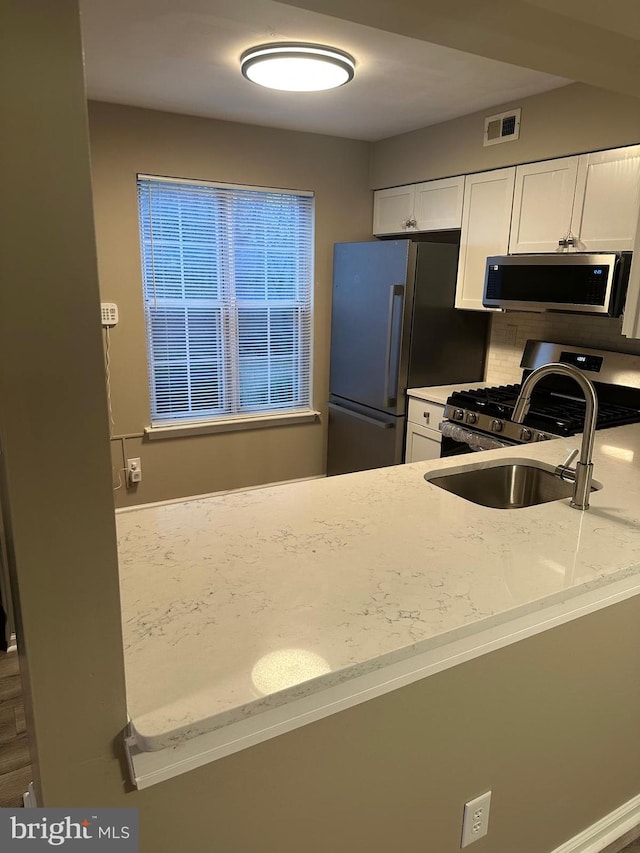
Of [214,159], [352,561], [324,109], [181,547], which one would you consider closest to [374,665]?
[352,561]

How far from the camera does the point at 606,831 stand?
162 cm

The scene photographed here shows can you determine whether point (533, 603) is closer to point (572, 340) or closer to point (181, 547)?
point (181, 547)

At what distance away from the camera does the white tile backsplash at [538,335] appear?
2.97 m

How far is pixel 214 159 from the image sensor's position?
136 inches

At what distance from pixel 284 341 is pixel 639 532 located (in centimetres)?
287

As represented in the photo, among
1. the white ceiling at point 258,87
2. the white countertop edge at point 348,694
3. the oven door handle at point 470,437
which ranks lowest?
the oven door handle at point 470,437

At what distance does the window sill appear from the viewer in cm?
365

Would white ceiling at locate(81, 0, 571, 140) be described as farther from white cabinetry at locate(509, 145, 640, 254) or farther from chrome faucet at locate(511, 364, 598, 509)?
chrome faucet at locate(511, 364, 598, 509)

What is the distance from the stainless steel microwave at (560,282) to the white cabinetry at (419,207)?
551 mm

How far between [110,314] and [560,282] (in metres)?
2.40

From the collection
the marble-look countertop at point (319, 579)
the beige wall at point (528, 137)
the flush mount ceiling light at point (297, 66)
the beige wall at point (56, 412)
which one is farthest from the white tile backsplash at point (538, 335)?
the beige wall at point (56, 412)

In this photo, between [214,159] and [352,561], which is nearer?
[352,561]

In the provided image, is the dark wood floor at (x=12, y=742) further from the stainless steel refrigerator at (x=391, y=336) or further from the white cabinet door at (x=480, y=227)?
the white cabinet door at (x=480, y=227)

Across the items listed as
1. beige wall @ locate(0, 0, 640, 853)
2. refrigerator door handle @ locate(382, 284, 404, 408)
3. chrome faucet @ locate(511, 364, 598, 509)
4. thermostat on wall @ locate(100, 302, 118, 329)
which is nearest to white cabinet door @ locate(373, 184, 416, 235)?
refrigerator door handle @ locate(382, 284, 404, 408)
